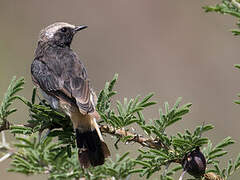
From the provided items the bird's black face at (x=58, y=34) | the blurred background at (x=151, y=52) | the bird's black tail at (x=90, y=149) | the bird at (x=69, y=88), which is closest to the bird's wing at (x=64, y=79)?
the bird at (x=69, y=88)

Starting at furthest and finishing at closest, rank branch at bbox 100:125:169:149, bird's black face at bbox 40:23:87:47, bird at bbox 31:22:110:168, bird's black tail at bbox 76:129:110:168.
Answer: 1. bird's black face at bbox 40:23:87:47
2. bird at bbox 31:22:110:168
3. bird's black tail at bbox 76:129:110:168
4. branch at bbox 100:125:169:149

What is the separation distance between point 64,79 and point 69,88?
20cm

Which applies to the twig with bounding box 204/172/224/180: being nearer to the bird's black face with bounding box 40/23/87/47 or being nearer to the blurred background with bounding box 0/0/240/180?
the bird's black face with bounding box 40/23/87/47

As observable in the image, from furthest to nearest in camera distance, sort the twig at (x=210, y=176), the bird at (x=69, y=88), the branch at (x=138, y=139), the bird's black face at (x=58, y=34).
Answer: the bird's black face at (x=58, y=34)
the bird at (x=69, y=88)
the branch at (x=138, y=139)
the twig at (x=210, y=176)

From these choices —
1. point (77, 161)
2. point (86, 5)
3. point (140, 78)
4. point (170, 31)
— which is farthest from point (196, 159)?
point (86, 5)

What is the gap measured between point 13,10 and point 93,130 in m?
8.35

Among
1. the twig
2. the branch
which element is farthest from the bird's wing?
the twig

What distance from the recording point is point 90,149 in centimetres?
374

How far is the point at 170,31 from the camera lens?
39.3ft

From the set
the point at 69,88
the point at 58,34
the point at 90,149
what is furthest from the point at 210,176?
the point at 58,34

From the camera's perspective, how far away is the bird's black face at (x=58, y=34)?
6.14m

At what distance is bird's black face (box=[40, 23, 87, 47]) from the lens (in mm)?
6141

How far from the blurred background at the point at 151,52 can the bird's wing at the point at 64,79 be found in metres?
4.07

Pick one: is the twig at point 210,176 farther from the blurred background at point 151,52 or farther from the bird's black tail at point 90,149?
the blurred background at point 151,52
